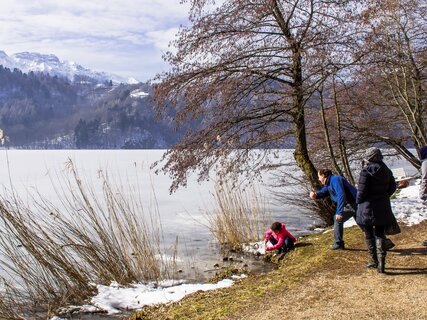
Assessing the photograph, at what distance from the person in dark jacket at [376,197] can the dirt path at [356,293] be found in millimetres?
347

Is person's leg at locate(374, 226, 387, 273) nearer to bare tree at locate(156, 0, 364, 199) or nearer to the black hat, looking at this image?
the black hat

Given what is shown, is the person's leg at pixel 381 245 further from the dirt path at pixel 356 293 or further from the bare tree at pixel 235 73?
the bare tree at pixel 235 73

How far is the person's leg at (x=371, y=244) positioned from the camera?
529cm

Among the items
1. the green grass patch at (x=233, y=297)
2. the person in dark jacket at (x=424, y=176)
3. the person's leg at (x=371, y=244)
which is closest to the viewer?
the green grass patch at (x=233, y=297)

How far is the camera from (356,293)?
15.1 ft

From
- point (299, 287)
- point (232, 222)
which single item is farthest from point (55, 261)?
point (232, 222)

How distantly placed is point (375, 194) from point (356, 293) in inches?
46.4

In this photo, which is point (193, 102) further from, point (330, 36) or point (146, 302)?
point (146, 302)

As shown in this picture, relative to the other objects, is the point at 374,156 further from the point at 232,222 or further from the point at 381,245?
the point at 232,222

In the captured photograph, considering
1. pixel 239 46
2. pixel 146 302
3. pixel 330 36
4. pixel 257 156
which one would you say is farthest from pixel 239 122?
pixel 146 302

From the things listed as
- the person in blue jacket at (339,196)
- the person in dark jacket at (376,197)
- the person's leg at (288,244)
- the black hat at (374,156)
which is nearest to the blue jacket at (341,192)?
the person in blue jacket at (339,196)

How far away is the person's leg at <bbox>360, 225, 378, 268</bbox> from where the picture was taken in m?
5.29

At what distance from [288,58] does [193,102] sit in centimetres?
216

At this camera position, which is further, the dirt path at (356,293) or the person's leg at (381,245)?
the person's leg at (381,245)
